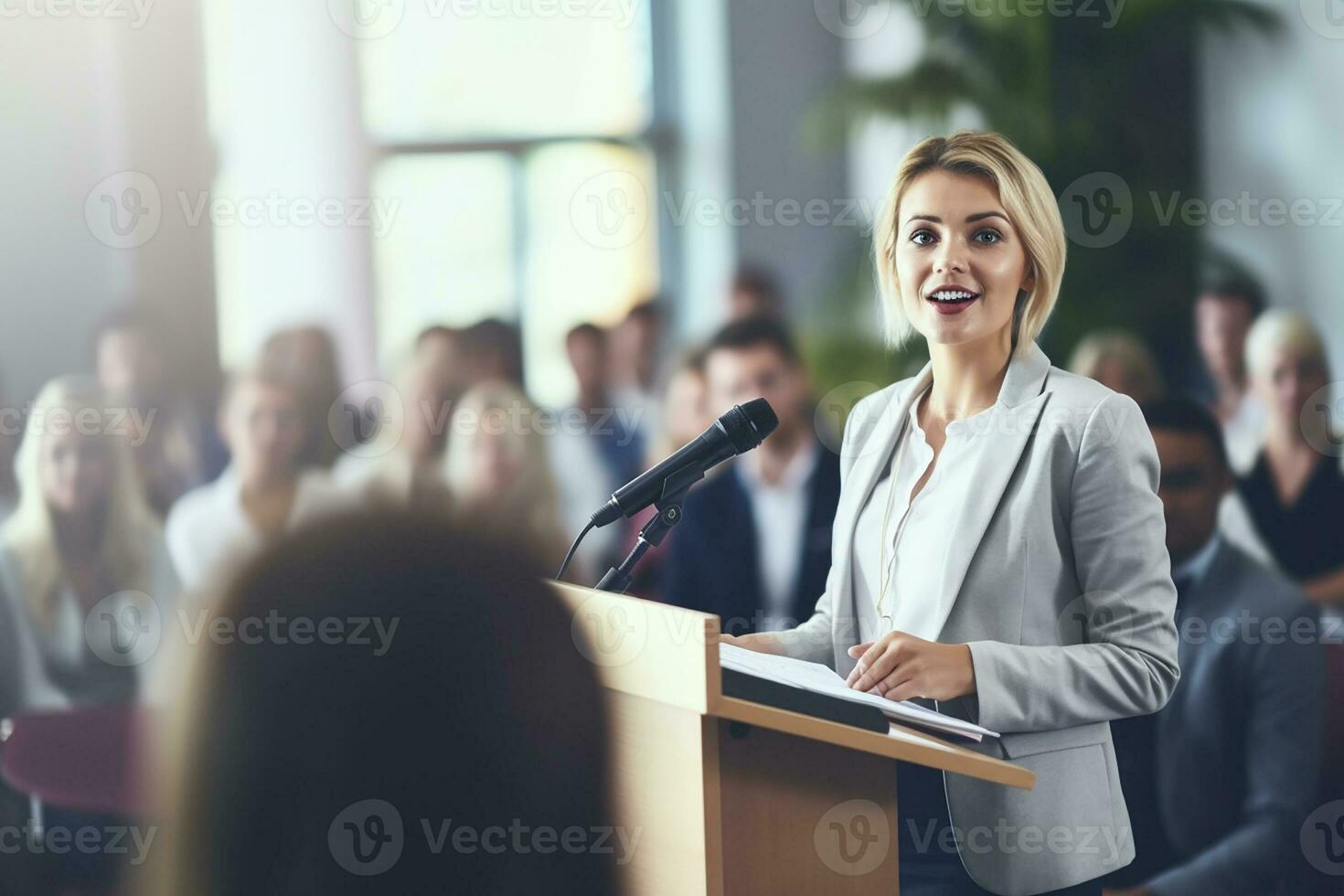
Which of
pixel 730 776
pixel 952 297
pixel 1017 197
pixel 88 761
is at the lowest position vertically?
pixel 88 761

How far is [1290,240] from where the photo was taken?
4.22 meters

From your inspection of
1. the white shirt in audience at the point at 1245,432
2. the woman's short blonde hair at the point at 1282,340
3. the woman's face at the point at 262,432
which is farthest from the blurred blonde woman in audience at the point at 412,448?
the woman's short blonde hair at the point at 1282,340

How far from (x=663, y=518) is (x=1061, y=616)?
1.43 ft

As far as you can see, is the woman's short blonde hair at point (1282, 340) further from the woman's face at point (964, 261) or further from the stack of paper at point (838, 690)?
the stack of paper at point (838, 690)

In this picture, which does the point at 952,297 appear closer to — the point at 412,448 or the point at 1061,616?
the point at 1061,616

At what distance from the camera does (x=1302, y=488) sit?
11.1 feet

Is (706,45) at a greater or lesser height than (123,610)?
greater

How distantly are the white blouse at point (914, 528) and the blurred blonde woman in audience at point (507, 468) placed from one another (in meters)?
2.10

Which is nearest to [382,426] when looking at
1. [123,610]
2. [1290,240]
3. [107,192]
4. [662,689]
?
[123,610]

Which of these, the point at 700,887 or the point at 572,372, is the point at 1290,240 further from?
the point at 700,887

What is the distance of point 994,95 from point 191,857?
4.33 m

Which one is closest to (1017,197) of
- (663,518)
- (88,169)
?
(663,518)

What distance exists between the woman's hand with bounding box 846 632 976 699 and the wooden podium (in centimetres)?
7

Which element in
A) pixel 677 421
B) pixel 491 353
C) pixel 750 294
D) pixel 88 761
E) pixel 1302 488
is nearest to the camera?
pixel 88 761
